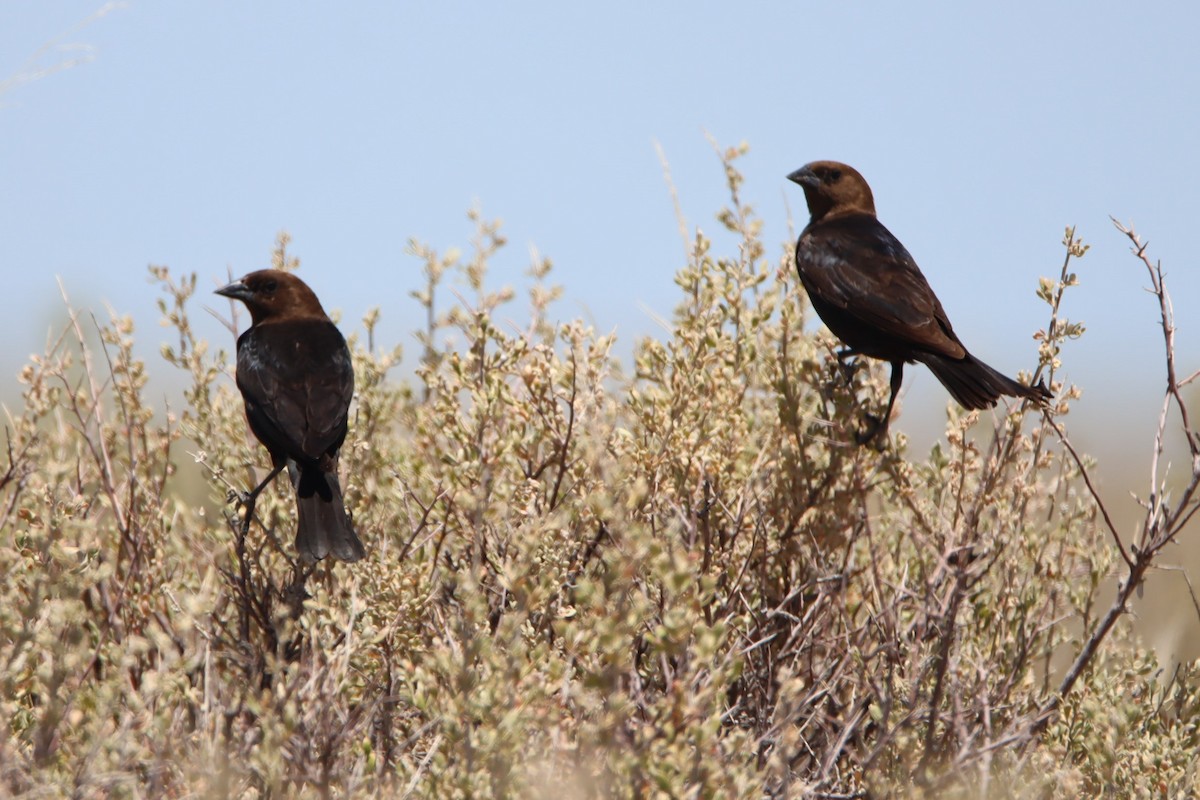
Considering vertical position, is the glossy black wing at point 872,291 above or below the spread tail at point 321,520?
above

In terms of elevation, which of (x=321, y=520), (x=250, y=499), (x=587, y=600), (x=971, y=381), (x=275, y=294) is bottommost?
(x=587, y=600)

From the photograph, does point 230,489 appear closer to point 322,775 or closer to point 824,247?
point 322,775

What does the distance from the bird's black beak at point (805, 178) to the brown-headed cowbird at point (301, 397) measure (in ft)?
8.08

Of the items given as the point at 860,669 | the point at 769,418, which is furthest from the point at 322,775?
the point at 769,418

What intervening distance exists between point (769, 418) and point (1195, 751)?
196cm

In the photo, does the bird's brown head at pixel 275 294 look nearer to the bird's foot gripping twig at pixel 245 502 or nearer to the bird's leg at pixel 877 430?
the bird's foot gripping twig at pixel 245 502

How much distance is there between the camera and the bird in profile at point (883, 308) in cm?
487

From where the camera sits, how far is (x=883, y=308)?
A: 17.3ft

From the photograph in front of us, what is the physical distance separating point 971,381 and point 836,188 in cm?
190

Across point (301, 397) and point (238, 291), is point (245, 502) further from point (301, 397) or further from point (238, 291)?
point (238, 291)

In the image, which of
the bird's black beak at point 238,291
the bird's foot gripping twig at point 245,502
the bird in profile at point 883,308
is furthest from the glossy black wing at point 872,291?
the bird's black beak at point 238,291

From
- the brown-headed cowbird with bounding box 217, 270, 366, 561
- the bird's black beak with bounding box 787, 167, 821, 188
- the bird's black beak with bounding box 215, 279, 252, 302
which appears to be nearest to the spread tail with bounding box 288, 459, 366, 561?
the brown-headed cowbird with bounding box 217, 270, 366, 561

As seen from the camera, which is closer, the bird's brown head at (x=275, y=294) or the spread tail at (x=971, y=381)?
the spread tail at (x=971, y=381)

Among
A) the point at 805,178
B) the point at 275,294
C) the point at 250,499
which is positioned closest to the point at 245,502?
the point at 250,499
